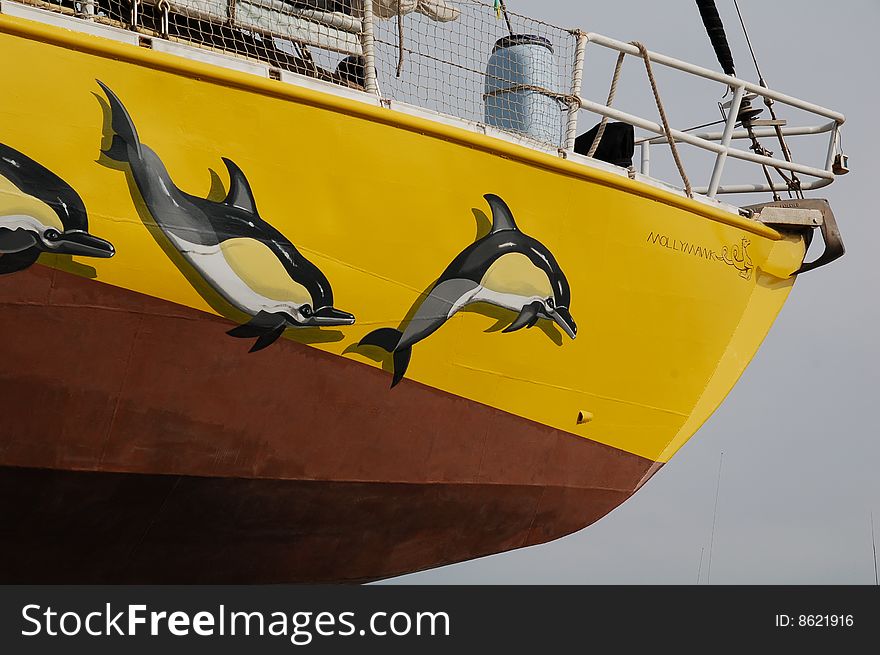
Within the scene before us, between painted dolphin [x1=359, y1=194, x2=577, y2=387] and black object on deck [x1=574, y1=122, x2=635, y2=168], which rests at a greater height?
black object on deck [x1=574, y1=122, x2=635, y2=168]

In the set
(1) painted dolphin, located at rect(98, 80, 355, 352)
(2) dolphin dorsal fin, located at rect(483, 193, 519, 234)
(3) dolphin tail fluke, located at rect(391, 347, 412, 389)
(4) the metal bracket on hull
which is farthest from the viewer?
(4) the metal bracket on hull

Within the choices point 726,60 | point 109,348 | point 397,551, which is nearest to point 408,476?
point 397,551

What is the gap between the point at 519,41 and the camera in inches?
318

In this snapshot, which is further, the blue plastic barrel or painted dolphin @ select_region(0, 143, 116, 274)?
the blue plastic barrel

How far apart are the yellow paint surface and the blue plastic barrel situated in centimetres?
47

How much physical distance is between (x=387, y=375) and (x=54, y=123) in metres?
2.53

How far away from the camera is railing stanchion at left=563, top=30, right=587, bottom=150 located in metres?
7.98

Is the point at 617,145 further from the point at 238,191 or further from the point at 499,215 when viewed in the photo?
the point at 238,191

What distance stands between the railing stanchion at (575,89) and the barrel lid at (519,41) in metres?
0.23

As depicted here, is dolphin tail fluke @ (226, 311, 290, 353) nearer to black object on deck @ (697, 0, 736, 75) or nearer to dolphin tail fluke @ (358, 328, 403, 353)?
dolphin tail fluke @ (358, 328, 403, 353)

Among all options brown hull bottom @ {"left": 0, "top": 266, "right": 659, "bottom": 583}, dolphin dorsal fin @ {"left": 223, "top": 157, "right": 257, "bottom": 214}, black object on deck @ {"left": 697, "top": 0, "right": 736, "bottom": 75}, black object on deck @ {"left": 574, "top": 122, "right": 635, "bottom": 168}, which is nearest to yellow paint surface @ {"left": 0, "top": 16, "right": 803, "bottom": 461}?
dolphin dorsal fin @ {"left": 223, "top": 157, "right": 257, "bottom": 214}

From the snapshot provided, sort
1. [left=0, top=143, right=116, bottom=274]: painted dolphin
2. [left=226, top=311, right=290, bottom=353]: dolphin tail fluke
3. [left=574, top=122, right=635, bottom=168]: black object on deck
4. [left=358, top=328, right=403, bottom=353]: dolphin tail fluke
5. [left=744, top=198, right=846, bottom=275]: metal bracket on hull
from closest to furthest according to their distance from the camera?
A: [left=0, top=143, right=116, bottom=274]: painted dolphin, [left=226, top=311, right=290, bottom=353]: dolphin tail fluke, [left=358, top=328, right=403, bottom=353]: dolphin tail fluke, [left=574, top=122, right=635, bottom=168]: black object on deck, [left=744, top=198, right=846, bottom=275]: metal bracket on hull

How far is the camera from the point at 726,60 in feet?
31.6

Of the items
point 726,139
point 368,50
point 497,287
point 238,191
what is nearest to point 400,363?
point 497,287
